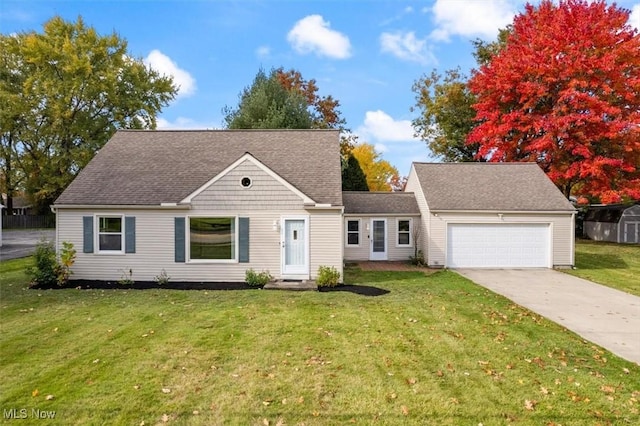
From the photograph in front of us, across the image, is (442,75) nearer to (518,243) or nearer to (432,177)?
(432,177)

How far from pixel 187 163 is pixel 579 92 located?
73.1ft

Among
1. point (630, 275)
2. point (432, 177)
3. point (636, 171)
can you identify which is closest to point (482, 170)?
point (432, 177)

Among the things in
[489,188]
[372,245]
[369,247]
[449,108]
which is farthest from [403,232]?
[449,108]

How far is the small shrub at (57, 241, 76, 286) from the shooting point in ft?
39.1

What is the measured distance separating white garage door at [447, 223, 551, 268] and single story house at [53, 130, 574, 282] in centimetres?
4

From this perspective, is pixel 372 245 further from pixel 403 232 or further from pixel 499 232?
pixel 499 232

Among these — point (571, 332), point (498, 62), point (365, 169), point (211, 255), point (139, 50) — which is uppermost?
point (139, 50)

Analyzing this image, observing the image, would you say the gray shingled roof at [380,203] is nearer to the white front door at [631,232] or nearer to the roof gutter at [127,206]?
the roof gutter at [127,206]

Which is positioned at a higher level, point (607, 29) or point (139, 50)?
point (139, 50)

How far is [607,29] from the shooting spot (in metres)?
22.1

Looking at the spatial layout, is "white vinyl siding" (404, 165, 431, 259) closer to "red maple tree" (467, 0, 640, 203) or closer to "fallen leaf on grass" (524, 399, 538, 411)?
"red maple tree" (467, 0, 640, 203)

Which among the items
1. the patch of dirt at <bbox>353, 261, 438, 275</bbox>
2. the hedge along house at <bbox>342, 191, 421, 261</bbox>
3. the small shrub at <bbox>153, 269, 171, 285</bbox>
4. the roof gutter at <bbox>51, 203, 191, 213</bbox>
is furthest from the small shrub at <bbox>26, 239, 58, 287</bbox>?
the hedge along house at <bbox>342, 191, 421, 261</bbox>

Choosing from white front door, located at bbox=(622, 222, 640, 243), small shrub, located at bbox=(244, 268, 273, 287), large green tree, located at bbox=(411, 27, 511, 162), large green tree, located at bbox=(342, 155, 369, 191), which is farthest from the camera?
large green tree, located at bbox=(411, 27, 511, 162)

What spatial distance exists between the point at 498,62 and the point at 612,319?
2082 centimetres
